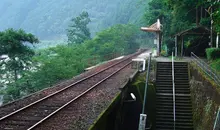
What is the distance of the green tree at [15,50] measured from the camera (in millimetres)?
22781

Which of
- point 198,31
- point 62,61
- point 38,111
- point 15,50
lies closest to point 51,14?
point 62,61

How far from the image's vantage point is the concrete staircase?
1477cm

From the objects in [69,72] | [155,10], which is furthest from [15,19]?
[69,72]

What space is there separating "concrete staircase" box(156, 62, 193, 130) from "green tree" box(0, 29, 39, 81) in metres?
11.8

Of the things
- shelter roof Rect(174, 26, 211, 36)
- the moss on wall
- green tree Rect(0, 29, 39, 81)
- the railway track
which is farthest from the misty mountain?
the railway track

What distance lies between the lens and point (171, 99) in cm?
1625

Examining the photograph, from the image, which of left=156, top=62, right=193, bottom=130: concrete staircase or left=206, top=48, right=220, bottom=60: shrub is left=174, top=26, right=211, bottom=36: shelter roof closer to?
left=156, top=62, right=193, bottom=130: concrete staircase

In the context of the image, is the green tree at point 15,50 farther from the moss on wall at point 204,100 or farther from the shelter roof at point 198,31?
the moss on wall at point 204,100

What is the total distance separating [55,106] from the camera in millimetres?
10992

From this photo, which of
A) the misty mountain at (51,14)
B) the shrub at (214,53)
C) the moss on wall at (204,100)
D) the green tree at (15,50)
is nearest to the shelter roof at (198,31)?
the shrub at (214,53)

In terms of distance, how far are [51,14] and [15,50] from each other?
4882 inches

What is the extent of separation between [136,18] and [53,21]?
56.0 m

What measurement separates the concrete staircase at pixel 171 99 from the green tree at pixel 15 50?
1176 centimetres

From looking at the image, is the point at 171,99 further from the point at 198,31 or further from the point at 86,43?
the point at 86,43
